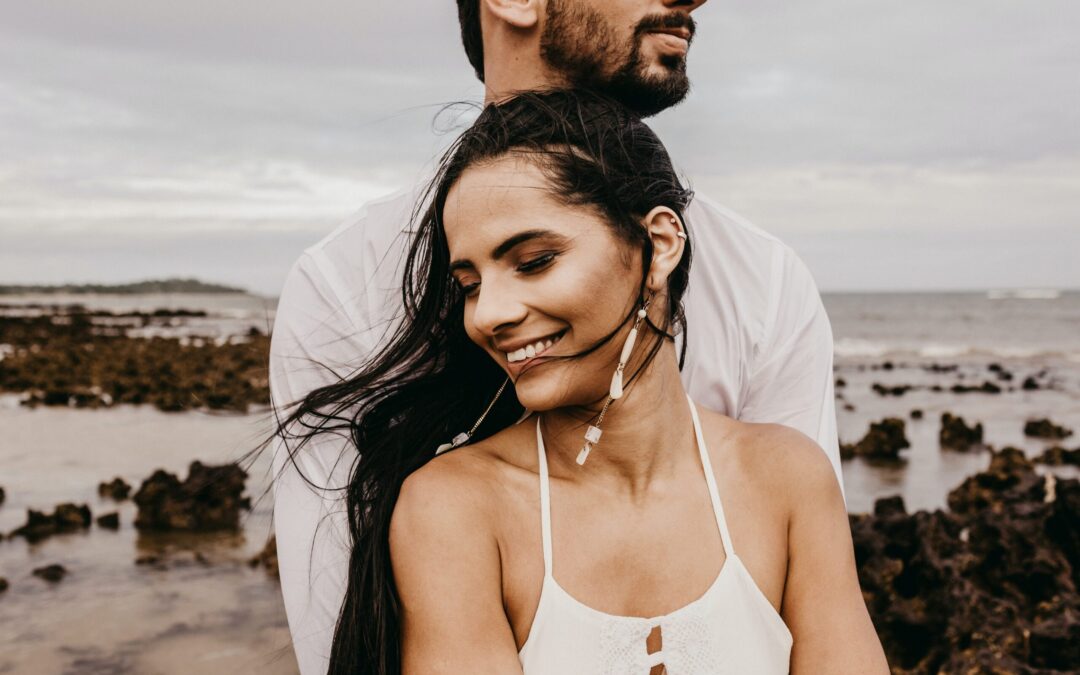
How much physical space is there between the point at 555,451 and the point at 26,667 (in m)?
4.47

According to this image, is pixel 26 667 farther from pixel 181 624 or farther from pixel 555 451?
pixel 555 451

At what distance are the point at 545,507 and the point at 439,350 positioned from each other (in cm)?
60

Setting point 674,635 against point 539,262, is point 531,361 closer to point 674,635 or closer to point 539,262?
point 539,262

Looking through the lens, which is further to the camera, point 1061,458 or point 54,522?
point 1061,458

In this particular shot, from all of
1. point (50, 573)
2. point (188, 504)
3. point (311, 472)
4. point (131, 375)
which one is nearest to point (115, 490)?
point (188, 504)

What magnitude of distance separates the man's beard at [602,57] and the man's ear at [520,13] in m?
0.05

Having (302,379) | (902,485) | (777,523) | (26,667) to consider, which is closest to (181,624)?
(26,667)

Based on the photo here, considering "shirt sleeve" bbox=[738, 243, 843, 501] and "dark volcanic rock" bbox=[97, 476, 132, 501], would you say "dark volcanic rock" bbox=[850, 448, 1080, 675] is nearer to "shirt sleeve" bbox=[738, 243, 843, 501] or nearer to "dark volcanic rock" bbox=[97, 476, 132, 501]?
"shirt sleeve" bbox=[738, 243, 843, 501]

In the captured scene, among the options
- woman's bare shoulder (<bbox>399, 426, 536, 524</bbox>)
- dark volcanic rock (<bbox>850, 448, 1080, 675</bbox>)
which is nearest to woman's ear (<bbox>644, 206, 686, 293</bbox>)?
woman's bare shoulder (<bbox>399, 426, 536, 524</bbox>)

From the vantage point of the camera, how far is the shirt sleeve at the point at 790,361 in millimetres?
2928

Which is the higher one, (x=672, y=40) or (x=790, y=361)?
(x=672, y=40)

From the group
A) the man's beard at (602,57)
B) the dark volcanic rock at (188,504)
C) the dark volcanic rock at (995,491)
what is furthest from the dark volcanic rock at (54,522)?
the dark volcanic rock at (995,491)

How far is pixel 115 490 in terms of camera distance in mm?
8938

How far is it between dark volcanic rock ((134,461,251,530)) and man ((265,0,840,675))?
5.58 m
